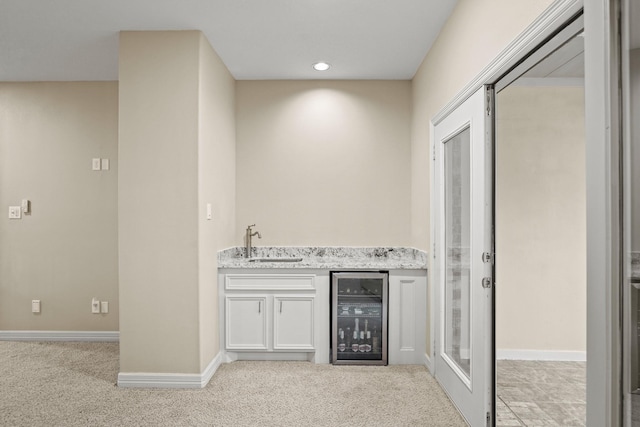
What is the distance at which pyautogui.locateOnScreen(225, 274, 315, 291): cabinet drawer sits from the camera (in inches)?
148

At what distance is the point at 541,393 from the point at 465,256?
4.40ft

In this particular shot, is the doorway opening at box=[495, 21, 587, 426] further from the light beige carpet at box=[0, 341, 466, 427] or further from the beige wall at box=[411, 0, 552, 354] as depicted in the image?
the light beige carpet at box=[0, 341, 466, 427]

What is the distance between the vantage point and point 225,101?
3.96 m

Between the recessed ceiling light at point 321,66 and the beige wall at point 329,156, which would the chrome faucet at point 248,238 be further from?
the recessed ceiling light at point 321,66

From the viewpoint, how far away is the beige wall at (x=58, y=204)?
14.4 ft

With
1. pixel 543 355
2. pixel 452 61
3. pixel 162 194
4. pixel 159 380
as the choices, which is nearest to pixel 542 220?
pixel 543 355

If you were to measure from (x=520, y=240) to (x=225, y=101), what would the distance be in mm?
3013

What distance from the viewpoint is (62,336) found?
14.4 feet

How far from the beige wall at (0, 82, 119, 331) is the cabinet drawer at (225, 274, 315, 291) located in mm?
1493

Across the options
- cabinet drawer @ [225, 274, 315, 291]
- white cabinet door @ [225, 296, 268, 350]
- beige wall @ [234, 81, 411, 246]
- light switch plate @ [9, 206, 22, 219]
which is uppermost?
beige wall @ [234, 81, 411, 246]

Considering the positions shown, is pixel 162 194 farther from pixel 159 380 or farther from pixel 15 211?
pixel 15 211

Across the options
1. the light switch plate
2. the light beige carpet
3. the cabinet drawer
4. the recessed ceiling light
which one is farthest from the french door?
the light switch plate

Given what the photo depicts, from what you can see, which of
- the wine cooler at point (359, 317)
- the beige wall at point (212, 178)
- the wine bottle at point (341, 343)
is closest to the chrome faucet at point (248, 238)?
the beige wall at point (212, 178)

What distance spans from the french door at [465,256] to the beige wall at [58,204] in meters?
3.24
